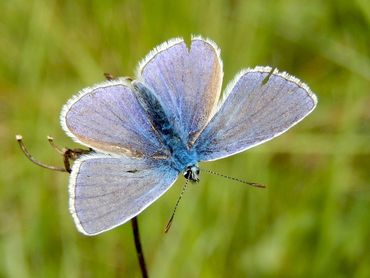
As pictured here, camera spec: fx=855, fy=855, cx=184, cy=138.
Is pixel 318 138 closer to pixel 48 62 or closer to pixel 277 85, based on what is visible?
pixel 48 62

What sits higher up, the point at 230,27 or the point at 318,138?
the point at 230,27

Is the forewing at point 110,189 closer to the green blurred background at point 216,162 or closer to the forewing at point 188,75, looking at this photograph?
the forewing at point 188,75

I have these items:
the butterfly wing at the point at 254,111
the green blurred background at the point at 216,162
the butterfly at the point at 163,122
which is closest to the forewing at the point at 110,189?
the butterfly at the point at 163,122

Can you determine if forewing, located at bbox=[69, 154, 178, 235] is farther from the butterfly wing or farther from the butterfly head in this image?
the butterfly wing

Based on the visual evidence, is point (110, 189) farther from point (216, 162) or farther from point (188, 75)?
point (216, 162)

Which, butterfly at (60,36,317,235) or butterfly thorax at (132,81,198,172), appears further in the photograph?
butterfly thorax at (132,81,198,172)

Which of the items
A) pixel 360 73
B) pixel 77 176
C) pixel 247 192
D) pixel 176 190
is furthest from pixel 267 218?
pixel 77 176

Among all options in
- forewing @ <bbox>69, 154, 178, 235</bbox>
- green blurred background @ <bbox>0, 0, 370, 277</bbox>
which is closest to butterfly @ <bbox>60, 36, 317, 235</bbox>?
forewing @ <bbox>69, 154, 178, 235</bbox>
